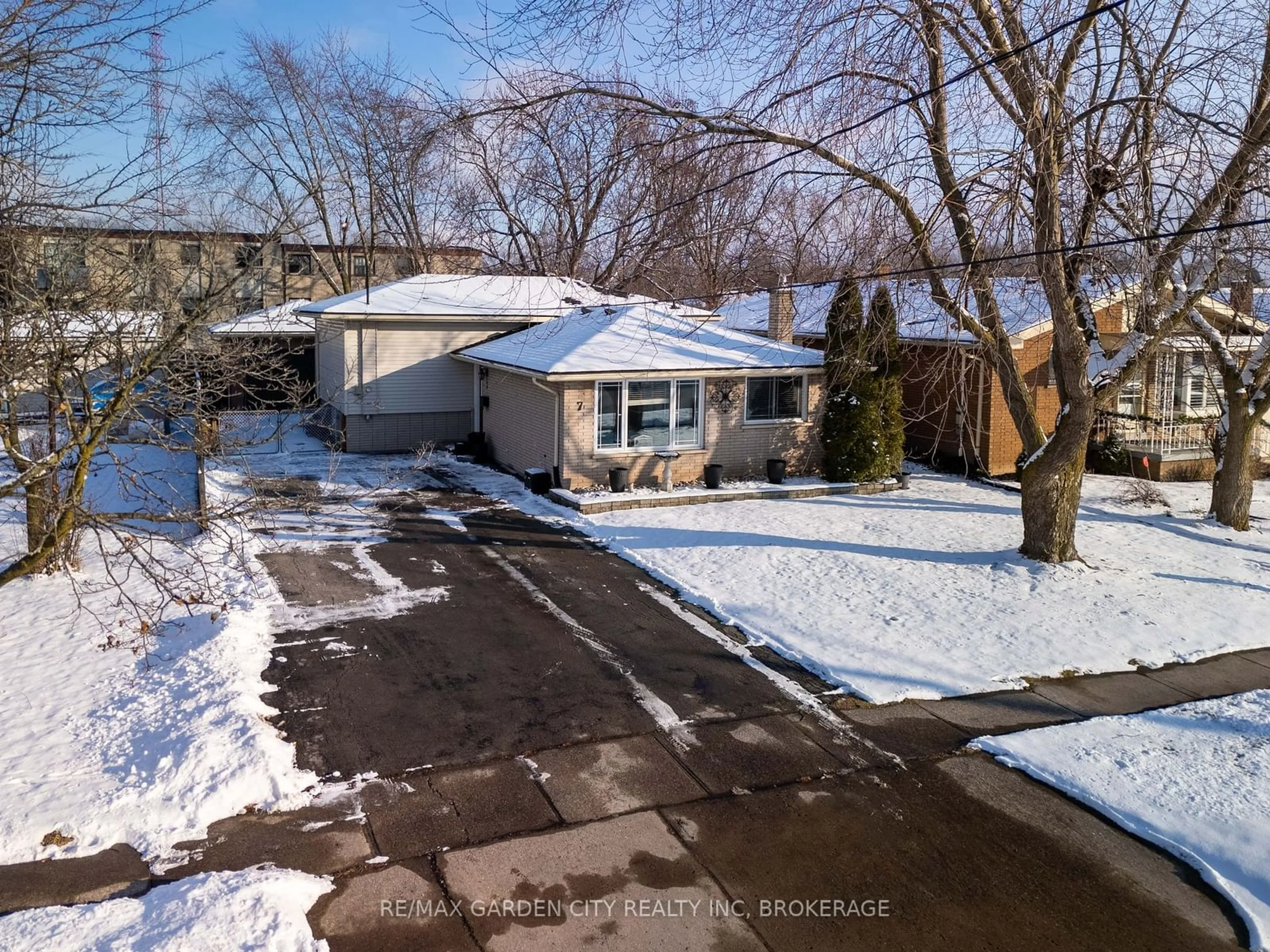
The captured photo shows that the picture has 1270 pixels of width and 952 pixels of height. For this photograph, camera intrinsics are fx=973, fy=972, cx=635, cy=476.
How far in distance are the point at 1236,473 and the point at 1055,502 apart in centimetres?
537

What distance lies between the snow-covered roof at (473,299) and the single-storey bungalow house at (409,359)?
5 cm

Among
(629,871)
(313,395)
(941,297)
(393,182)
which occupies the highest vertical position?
(393,182)

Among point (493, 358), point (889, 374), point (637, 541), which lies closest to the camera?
point (637, 541)

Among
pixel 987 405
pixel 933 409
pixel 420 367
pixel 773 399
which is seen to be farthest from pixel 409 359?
pixel 987 405

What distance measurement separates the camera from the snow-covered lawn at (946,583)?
9867 mm

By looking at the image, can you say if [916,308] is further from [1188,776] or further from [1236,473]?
[1188,776]

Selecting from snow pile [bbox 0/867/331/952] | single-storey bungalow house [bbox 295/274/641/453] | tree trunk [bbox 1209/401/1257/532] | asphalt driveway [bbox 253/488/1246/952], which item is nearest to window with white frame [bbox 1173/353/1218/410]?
tree trunk [bbox 1209/401/1257/532]

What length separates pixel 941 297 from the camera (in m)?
12.0

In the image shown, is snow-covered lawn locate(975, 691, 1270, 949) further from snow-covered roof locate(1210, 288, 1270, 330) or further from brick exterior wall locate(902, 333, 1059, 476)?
brick exterior wall locate(902, 333, 1059, 476)

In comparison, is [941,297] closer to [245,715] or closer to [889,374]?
[889,374]

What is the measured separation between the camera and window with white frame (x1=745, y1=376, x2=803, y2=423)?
759 inches

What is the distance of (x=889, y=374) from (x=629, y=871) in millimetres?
14519

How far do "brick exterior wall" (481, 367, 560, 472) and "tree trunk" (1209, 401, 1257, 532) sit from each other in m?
11.4

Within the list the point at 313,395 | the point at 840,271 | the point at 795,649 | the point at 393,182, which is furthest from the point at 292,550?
the point at 393,182
